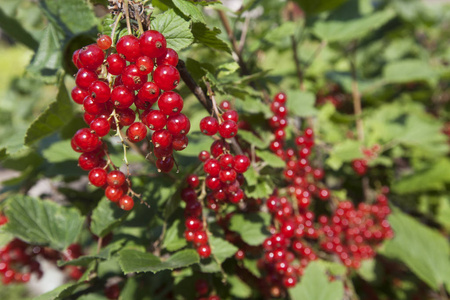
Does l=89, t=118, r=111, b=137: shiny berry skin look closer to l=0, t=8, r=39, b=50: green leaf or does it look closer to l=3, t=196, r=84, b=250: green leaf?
l=3, t=196, r=84, b=250: green leaf

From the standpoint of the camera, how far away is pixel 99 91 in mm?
803

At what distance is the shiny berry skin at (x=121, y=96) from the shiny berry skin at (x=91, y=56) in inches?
3.6

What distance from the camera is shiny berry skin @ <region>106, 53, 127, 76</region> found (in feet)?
2.67

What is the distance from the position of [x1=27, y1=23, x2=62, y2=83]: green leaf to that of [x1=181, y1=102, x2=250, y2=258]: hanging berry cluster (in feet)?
2.84

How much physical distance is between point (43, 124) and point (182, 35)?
0.70 metres

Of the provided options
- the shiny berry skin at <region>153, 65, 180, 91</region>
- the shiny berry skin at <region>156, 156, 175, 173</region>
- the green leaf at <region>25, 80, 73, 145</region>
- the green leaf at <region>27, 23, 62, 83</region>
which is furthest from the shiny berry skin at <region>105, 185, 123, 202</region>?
the green leaf at <region>27, 23, 62, 83</region>

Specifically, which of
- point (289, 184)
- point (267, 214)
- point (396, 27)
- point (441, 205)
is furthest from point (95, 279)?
point (396, 27)

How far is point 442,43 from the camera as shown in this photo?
11.1 ft

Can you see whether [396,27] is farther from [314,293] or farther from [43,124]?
[43,124]

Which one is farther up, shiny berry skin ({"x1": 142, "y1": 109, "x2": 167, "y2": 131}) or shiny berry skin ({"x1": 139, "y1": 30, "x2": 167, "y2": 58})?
shiny berry skin ({"x1": 139, "y1": 30, "x2": 167, "y2": 58})

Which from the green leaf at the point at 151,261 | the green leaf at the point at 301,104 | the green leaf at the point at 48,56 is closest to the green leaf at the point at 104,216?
the green leaf at the point at 151,261

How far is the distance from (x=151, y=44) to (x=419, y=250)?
218 cm

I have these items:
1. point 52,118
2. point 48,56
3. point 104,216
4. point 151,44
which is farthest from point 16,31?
point 151,44

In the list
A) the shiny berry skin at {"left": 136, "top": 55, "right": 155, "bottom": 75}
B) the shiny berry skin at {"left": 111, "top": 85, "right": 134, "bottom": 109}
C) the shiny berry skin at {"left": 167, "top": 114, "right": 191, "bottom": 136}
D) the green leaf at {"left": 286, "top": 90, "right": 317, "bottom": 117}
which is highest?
the shiny berry skin at {"left": 136, "top": 55, "right": 155, "bottom": 75}
